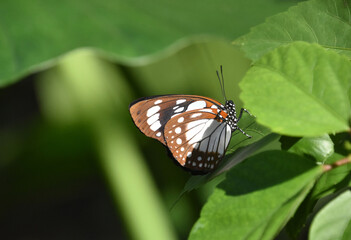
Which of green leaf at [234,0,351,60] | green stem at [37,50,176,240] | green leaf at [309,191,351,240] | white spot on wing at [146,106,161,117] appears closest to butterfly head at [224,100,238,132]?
white spot on wing at [146,106,161,117]

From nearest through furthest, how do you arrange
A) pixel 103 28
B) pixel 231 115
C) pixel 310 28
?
pixel 310 28 < pixel 103 28 < pixel 231 115

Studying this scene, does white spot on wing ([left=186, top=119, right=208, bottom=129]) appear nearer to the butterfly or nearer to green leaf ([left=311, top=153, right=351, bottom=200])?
the butterfly

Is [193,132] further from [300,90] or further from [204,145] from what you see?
[300,90]

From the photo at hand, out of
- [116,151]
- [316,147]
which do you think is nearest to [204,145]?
[316,147]

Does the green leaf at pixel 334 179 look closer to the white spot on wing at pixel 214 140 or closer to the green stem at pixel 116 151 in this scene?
the white spot on wing at pixel 214 140

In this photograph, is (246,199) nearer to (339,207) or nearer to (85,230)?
(339,207)
